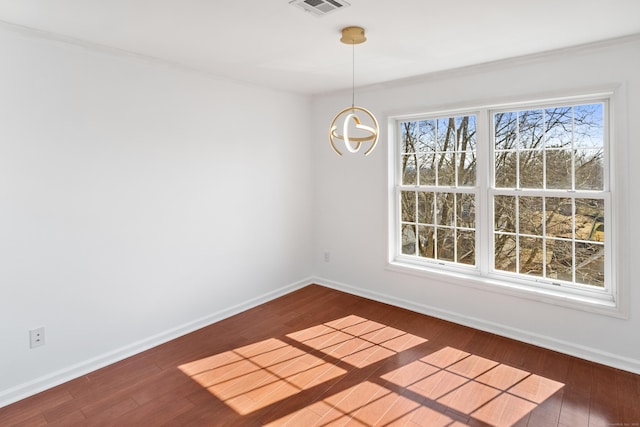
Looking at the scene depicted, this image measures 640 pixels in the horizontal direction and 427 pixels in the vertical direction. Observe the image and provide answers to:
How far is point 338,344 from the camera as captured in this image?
11.1 ft

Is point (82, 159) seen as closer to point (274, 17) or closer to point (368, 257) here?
point (274, 17)

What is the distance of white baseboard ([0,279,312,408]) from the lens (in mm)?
2598

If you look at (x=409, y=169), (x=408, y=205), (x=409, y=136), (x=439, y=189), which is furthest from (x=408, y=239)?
(x=409, y=136)

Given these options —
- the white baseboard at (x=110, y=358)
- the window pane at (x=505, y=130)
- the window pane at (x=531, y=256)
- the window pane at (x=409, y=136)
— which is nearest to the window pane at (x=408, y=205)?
the window pane at (x=409, y=136)

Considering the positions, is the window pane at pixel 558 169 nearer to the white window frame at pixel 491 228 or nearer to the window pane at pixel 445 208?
the white window frame at pixel 491 228

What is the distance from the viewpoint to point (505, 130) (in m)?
3.55

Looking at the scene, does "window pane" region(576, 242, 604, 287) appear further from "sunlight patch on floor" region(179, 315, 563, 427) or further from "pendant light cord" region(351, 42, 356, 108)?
"pendant light cord" region(351, 42, 356, 108)

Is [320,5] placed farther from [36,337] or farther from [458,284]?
[36,337]

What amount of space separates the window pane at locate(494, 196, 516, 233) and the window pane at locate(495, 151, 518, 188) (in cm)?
13

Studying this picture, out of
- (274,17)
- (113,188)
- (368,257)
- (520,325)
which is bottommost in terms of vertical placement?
(520,325)

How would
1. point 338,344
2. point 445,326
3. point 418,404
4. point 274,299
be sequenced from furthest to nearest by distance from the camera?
point 274,299 < point 445,326 < point 338,344 < point 418,404

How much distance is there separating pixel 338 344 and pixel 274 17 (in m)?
2.65

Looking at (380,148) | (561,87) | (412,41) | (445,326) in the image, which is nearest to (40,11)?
(412,41)

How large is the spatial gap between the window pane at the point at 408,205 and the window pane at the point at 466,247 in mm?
555
